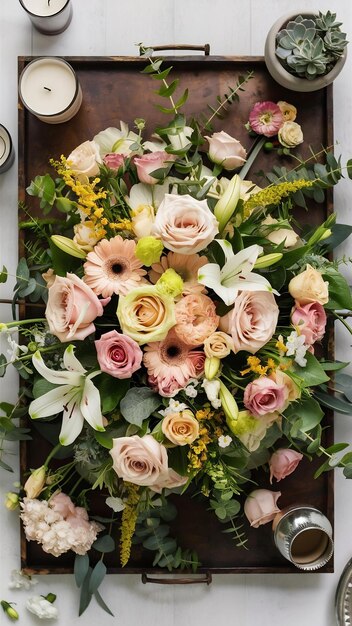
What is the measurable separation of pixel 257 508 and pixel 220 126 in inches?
28.5

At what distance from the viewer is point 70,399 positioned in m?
1.05

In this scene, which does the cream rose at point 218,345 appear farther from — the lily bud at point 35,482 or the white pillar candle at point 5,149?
the white pillar candle at point 5,149

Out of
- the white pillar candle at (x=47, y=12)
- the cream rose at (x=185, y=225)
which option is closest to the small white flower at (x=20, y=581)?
the cream rose at (x=185, y=225)

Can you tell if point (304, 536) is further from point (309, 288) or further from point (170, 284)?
point (170, 284)

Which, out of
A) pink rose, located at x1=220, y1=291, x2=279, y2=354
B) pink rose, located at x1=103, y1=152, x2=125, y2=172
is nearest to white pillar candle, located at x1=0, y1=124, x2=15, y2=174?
pink rose, located at x1=103, y1=152, x2=125, y2=172

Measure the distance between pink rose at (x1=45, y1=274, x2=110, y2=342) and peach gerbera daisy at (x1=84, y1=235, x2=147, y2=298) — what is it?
0.03 metres

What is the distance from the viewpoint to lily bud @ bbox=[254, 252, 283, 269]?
104cm

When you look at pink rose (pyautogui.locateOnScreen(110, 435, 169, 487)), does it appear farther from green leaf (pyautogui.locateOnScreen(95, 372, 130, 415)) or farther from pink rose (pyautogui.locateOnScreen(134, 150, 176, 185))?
pink rose (pyautogui.locateOnScreen(134, 150, 176, 185))

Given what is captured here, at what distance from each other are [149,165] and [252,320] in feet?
1.07

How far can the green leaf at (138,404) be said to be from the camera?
41.5 inches

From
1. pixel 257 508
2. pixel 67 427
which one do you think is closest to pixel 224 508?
pixel 257 508

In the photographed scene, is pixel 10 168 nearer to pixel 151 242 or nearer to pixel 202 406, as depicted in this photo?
pixel 151 242

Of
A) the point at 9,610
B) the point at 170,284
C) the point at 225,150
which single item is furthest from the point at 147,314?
the point at 9,610

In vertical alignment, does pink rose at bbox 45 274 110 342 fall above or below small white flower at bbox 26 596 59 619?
above
